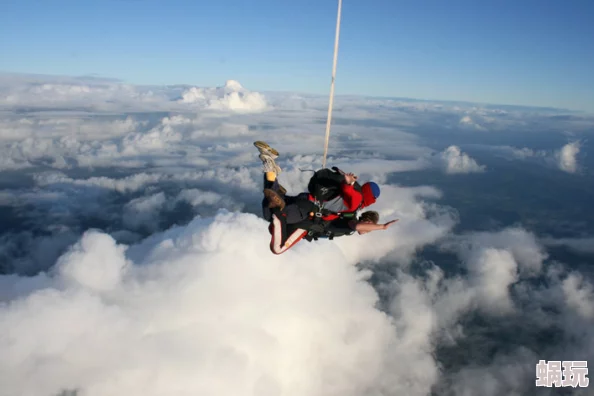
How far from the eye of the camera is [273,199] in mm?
6898

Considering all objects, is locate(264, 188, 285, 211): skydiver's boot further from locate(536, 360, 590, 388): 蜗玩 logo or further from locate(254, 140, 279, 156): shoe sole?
locate(536, 360, 590, 388): 蜗玩 logo

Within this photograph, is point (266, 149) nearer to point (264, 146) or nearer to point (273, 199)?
point (264, 146)

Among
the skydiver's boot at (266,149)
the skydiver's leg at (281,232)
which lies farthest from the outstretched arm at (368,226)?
the skydiver's boot at (266,149)

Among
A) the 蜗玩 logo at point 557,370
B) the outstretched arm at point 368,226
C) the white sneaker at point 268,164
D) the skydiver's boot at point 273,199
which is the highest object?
the white sneaker at point 268,164

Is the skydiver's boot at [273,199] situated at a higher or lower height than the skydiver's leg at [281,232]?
higher

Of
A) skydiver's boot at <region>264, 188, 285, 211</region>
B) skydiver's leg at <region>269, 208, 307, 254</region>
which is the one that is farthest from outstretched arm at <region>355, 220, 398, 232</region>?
skydiver's boot at <region>264, 188, 285, 211</region>

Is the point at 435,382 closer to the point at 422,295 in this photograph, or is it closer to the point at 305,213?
the point at 422,295

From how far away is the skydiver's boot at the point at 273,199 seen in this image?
271 inches

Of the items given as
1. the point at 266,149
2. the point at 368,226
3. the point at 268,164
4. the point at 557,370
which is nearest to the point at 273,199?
the point at 268,164

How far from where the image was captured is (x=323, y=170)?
261 inches

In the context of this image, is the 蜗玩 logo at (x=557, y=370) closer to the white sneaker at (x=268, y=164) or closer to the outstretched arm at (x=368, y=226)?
the outstretched arm at (x=368, y=226)

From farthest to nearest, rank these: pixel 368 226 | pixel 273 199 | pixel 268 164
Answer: pixel 368 226 < pixel 273 199 < pixel 268 164

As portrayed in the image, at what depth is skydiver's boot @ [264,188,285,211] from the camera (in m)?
6.89

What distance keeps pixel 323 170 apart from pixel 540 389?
203 metres
